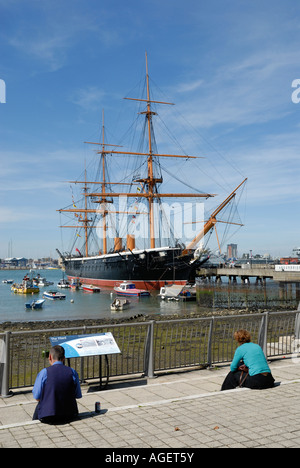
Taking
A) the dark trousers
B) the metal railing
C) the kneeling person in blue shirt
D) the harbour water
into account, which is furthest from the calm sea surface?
the kneeling person in blue shirt

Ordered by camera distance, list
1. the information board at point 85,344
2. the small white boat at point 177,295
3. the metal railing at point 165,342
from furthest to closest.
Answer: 1. the small white boat at point 177,295
2. the metal railing at point 165,342
3. the information board at point 85,344

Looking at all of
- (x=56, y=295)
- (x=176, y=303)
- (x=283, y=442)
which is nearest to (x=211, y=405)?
(x=283, y=442)

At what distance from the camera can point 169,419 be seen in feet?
21.3

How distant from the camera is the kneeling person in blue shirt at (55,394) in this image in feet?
20.5

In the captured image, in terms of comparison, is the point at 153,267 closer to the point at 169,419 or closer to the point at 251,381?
the point at 251,381

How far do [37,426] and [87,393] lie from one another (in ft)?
6.98

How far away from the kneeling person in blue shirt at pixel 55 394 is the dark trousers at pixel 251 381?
3.09 metres

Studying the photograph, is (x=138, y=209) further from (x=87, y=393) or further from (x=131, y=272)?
(x=87, y=393)

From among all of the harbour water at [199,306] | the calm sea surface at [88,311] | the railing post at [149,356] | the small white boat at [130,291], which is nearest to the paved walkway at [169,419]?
the railing post at [149,356]

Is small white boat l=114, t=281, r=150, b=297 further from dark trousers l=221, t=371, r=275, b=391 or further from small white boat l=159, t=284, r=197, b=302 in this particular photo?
dark trousers l=221, t=371, r=275, b=391

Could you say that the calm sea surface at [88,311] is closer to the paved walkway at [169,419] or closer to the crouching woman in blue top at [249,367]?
the paved walkway at [169,419]

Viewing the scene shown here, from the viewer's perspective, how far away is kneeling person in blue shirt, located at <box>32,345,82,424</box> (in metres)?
6.25

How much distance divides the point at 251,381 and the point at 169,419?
83.1 inches
